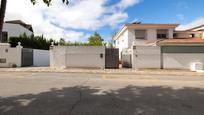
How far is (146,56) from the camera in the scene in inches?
1009

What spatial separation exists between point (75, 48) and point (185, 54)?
10795mm

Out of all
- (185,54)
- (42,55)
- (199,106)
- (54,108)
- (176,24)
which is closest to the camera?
(54,108)

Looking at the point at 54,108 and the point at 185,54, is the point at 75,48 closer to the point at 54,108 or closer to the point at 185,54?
the point at 185,54

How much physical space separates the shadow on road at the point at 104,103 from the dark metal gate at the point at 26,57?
18.3m

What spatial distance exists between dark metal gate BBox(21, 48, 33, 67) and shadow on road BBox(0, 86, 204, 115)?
18.3m

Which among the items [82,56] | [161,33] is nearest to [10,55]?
[82,56]

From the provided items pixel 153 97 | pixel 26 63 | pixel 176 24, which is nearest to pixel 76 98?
pixel 153 97

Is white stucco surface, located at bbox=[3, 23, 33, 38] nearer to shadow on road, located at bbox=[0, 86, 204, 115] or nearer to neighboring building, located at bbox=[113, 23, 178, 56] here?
neighboring building, located at bbox=[113, 23, 178, 56]

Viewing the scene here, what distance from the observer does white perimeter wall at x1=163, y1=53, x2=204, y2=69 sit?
25.7 metres

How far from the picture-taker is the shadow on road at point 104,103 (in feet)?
24.7

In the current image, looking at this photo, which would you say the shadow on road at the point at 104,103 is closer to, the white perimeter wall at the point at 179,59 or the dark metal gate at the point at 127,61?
the white perimeter wall at the point at 179,59

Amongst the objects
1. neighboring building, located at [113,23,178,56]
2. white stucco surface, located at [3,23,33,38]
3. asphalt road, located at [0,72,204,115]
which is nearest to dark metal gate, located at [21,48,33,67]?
neighboring building, located at [113,23,178,56]

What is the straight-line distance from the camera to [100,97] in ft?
31.9

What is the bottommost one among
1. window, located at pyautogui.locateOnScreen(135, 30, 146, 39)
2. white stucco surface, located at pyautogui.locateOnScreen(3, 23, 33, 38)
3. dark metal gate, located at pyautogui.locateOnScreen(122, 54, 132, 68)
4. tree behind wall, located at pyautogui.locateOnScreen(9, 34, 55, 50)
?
dark metal gate, located at pyautogui.locateOnScreen(122, 54, 132, 68)
